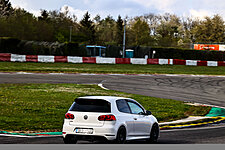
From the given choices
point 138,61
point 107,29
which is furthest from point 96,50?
point 107,29

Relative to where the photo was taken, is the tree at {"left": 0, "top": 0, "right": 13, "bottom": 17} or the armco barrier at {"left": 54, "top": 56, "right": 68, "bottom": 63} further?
the tree at {"left": 0, "top": 0, "right": 13, "bottom": 17}

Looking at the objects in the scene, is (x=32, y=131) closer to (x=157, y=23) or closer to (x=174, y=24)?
(x=174, y=24)

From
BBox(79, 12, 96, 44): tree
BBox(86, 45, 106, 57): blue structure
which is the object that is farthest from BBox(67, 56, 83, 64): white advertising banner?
BBox(79, 12, 96, 44): tree

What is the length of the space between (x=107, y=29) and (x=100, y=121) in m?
118

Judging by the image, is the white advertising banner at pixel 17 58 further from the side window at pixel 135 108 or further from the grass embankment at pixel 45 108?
the side window at pixel 135 108

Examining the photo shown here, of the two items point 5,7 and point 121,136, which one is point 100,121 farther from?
point 5,7

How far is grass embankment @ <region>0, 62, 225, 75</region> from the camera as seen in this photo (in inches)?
1588

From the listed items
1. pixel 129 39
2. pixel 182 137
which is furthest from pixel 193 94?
pixel 129 39

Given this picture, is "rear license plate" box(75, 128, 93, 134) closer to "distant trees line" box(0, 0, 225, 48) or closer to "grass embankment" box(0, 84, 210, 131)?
"grass embankment" box(0, 84, 210, 131)

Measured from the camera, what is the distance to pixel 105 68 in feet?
154

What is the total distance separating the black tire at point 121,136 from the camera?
9844mm

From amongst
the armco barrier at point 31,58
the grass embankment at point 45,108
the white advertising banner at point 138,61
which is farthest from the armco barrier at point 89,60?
the grass embankment at point 45,108

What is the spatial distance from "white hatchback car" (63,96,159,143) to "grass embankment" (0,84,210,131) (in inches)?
152

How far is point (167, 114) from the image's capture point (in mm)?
18547
